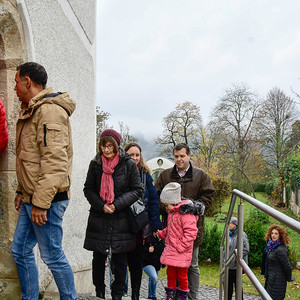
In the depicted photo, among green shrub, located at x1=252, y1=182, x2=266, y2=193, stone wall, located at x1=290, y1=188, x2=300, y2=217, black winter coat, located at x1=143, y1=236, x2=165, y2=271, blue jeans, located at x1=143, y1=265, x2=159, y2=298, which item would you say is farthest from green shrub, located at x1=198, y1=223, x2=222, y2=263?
green shrub, located at x1=252, y1=182, x2=266, y2=193

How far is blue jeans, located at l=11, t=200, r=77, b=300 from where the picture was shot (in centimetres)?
219

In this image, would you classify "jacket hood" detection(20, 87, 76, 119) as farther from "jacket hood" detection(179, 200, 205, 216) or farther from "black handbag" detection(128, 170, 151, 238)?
"jacket hood" detection(179, 200, 205, 216)

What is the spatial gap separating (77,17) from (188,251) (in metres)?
3.08

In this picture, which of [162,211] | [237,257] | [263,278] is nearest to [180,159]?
[162,211]

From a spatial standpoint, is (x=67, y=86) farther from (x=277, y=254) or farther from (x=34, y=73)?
(x=277, y=254)

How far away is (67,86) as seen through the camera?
390cm

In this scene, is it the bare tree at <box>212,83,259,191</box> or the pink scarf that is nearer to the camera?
the pink scarf

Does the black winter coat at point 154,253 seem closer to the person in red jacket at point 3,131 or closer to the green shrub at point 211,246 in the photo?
the person in red jacket at point 3,131

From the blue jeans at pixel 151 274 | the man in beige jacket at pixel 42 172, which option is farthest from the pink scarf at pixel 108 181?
the blue jeans at pixel 151 274

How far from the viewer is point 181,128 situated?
1241 inches

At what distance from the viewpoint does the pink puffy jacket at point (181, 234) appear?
3.04 meters

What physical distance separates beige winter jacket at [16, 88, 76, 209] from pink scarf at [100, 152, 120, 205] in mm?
664

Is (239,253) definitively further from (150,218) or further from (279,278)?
(150,218)

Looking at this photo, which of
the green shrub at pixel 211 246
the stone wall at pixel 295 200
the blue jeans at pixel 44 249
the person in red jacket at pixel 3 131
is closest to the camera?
the blue jeans at pixel 44 249
